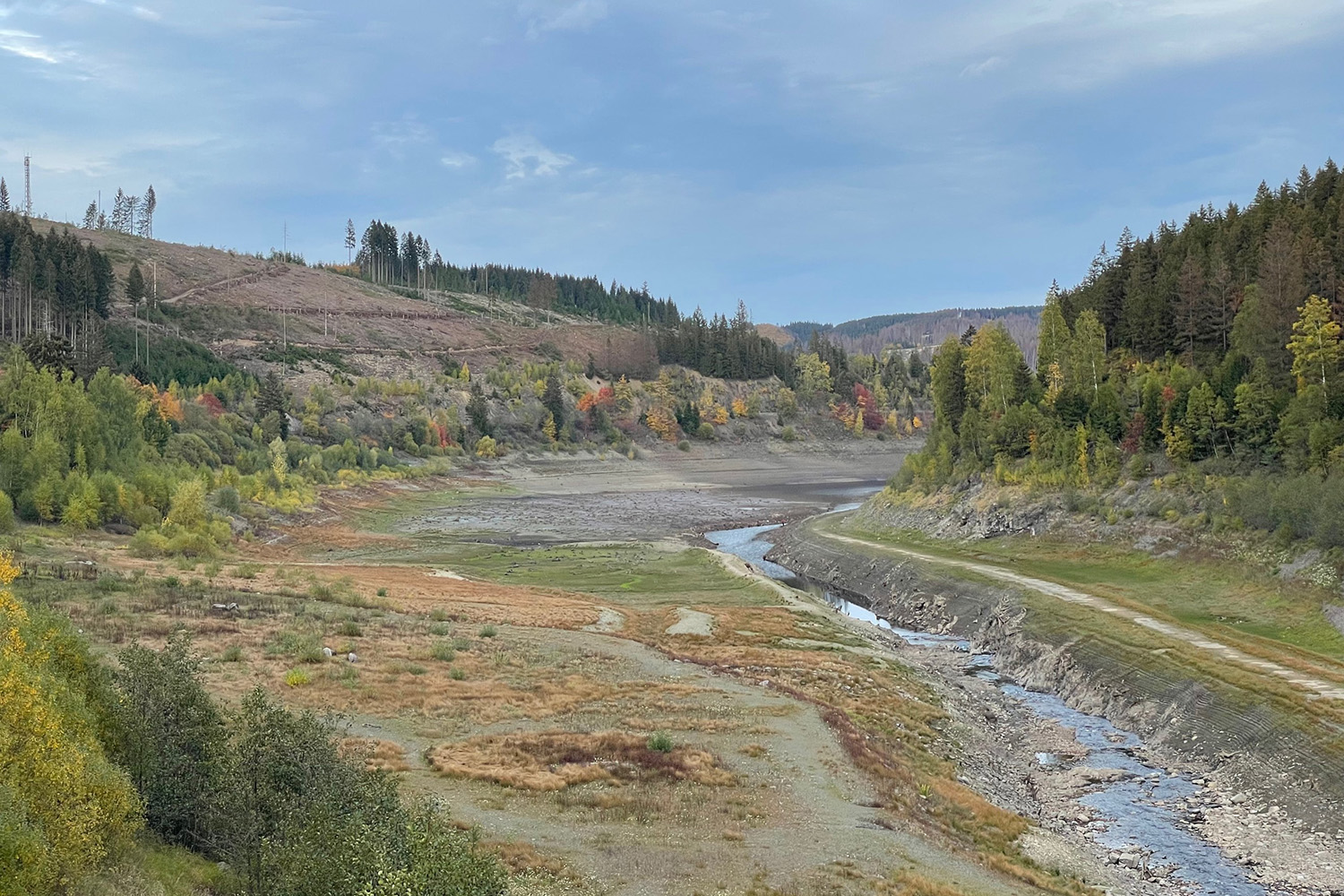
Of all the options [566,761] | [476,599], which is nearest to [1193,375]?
[476,599]

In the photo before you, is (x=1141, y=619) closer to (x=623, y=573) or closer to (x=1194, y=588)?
(x=1194, y=588)

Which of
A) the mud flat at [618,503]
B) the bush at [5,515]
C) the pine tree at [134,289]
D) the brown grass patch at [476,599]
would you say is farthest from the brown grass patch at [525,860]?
the pine tree at [134,289]

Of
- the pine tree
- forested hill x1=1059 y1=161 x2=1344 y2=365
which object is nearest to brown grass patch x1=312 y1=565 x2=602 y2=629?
forested hill x1=1059 y1=161 x2=1344 y2=365

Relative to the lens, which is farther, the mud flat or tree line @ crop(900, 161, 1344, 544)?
the mud flat

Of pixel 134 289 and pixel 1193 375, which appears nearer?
pixel 1193 375

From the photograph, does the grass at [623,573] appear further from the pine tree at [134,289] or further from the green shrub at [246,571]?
the pine tree at [134,289]

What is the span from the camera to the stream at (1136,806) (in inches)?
1023

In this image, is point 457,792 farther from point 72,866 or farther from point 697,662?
point 697,662

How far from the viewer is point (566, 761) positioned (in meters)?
29.2

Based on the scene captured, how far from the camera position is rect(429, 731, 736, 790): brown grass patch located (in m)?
27.5

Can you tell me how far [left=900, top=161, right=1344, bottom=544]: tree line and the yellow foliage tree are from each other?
5552 centimetres

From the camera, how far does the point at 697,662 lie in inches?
1827

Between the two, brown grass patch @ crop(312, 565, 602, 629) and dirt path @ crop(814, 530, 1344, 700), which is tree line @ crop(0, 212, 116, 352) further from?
dirt path @ crop(814, 530, 1344, 700)

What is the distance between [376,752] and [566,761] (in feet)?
18.5
